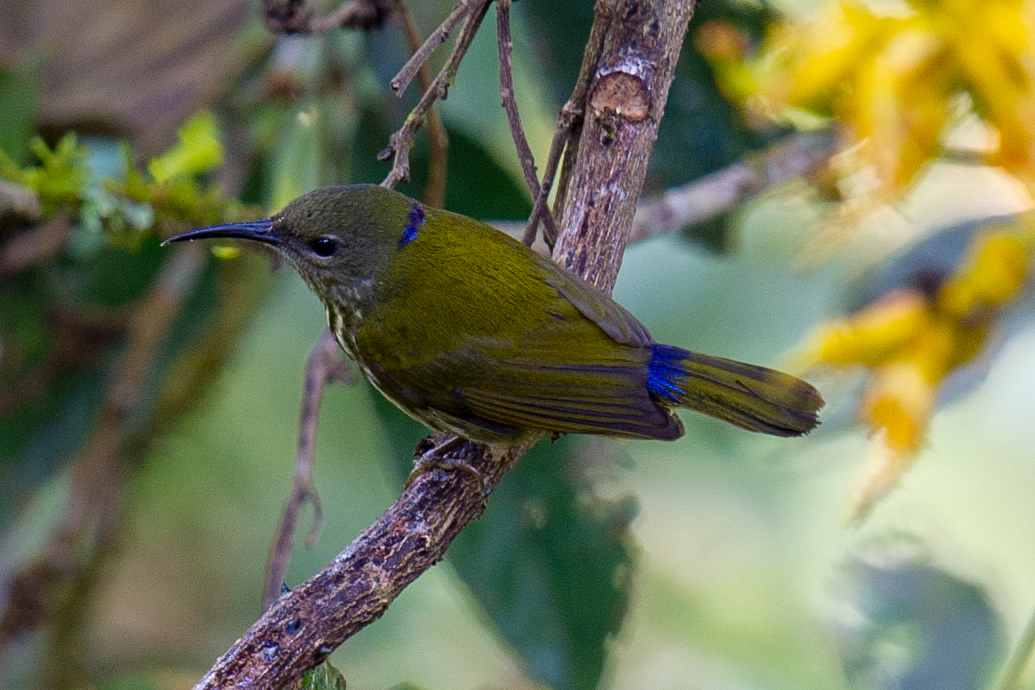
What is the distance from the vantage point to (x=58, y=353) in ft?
10.6

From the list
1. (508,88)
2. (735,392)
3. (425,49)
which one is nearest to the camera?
(425,49)

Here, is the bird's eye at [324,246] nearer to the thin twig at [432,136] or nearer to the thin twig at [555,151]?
the thin twig at [432,136]

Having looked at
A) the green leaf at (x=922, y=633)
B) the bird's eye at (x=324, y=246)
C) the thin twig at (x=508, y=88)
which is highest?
the bird's eye at (x=324, y=246)

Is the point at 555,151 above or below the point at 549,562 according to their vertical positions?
above

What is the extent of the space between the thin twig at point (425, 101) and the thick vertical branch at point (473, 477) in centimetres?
30

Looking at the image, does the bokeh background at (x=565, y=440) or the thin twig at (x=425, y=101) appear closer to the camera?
the thin twig at (x=425, y=101)

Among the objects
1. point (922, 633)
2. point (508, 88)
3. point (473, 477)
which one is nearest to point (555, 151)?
point (508, 88)

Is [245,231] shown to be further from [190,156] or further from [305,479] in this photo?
[305,479]

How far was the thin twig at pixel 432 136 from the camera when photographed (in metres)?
2.18

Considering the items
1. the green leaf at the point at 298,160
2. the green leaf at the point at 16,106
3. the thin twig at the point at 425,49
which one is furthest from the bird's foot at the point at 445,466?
the green leaf at the point at 16,106

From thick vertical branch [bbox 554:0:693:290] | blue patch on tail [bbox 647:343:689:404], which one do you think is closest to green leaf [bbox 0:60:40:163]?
thick vertical branch [bbox 554:0:693:290]

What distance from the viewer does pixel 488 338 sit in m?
2.25

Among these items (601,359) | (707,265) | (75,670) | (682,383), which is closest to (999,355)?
(682,383)

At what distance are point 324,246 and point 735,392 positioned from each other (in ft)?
2.85
